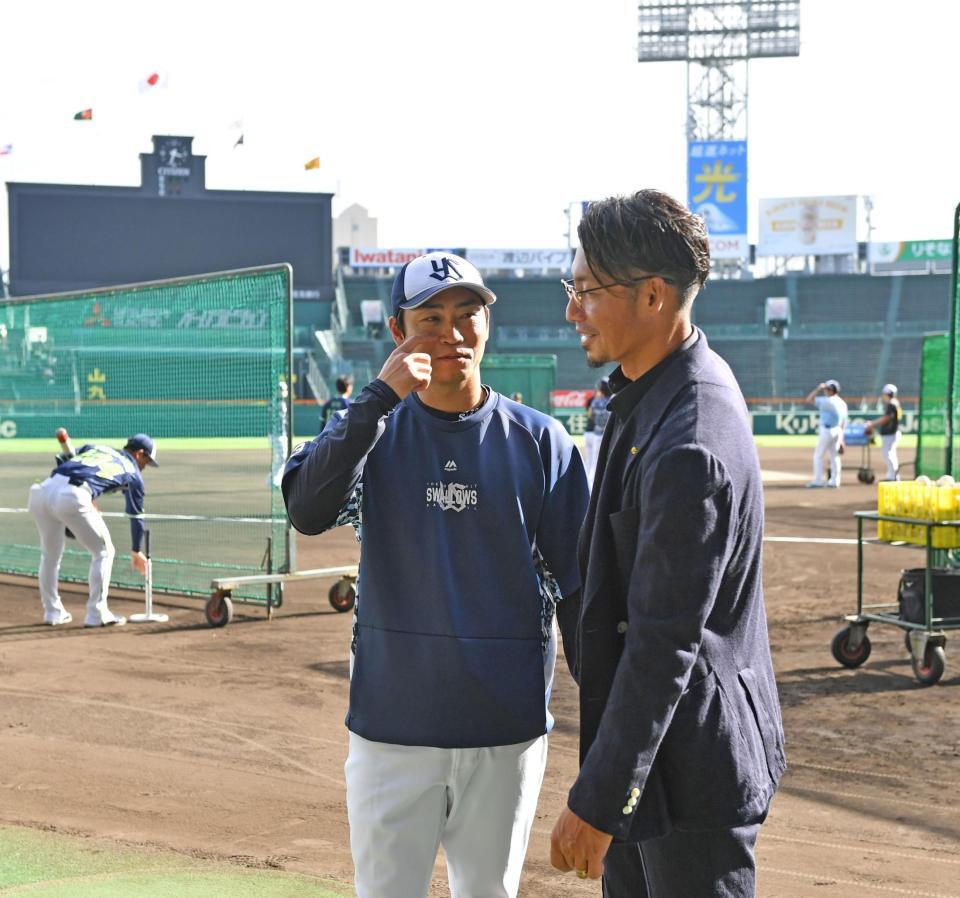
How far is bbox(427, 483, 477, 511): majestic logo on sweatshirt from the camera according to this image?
303 centimetres

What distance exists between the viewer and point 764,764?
8.10ft

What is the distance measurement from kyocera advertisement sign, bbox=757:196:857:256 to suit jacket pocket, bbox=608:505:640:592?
70.5 metres

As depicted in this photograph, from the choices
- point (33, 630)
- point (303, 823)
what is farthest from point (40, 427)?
point (303, 823)

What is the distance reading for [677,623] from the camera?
2289 millimetres

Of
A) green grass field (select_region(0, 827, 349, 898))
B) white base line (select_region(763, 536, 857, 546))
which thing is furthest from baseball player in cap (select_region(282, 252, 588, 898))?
white base line (select_region(763, 536, 857, 546))

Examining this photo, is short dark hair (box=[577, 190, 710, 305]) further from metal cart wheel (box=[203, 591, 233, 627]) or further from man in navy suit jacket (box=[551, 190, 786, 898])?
metal cart wheel (box=[203, 591, 233, 627])

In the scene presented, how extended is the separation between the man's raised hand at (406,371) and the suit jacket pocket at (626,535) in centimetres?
69

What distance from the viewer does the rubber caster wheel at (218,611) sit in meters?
11.0

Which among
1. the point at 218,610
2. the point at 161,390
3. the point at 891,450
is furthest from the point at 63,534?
the point at 891,450

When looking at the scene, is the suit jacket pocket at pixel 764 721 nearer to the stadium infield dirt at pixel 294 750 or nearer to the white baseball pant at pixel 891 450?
the stadium infield dirt at pixel 294 750

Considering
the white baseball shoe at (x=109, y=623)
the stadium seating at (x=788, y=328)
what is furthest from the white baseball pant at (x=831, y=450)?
the stadium seating at (x=788, y=328)

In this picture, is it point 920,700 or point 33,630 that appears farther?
point 33,630

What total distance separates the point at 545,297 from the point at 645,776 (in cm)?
6250

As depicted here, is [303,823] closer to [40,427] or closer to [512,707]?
[512,707]
